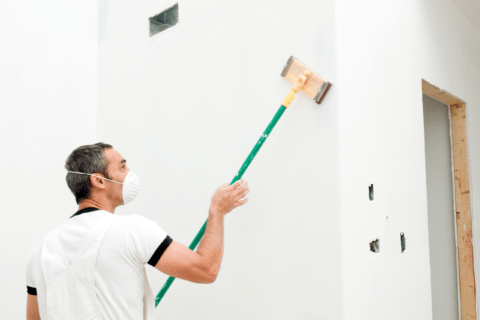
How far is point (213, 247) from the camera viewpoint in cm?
113

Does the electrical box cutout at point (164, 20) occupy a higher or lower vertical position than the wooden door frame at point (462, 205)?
higher

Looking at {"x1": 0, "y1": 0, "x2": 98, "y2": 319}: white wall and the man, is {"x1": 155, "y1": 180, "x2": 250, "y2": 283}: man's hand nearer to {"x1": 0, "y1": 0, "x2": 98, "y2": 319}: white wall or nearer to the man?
the man

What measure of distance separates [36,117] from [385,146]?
6.50 feet

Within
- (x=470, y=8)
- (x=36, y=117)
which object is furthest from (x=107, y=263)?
(x=470, y=8)

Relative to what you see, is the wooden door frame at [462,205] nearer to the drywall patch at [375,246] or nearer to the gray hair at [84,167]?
the drywall patch at [375,246]

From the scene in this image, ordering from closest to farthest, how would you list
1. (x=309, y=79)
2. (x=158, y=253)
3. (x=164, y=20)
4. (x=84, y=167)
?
(x=158, y=253)
(x=84, y=167)
(x=309, y=79)
(x=164, y=20)

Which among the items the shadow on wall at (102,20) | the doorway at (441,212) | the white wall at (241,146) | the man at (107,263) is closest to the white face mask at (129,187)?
the man at (107,263)

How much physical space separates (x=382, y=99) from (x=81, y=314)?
146 centimetres

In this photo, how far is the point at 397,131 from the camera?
5.77ft

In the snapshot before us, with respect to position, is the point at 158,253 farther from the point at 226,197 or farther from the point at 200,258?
the point at 226,197

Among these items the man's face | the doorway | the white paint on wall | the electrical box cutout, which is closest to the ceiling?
the white paint on wall

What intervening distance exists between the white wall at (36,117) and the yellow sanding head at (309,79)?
5.15ft

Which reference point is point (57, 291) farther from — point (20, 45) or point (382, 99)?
point (20, 45)

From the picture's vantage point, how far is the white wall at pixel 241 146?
1.42 meters
